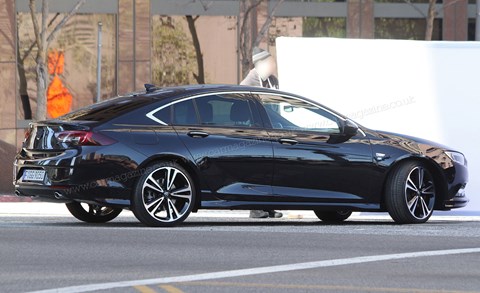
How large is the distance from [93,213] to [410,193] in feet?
11.2

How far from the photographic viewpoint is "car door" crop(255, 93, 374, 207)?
14.4m

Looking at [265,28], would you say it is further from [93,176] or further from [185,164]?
[93,176]

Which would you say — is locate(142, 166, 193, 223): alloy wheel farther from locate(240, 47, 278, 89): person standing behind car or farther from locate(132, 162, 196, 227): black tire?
locate(240, 47, 278, 89): person standing behind car

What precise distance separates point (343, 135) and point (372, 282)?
17.5 ft

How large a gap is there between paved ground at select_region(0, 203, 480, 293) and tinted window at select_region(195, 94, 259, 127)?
1081 millimetres

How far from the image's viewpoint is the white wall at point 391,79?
56.9 feet

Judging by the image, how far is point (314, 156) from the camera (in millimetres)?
14555

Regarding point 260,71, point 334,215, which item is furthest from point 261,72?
point 334,215

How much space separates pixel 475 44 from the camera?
1747 cm

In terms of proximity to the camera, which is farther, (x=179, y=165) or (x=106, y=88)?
(x=106, y=88)

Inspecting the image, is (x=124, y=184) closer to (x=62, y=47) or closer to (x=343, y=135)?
(x=343, y=135)

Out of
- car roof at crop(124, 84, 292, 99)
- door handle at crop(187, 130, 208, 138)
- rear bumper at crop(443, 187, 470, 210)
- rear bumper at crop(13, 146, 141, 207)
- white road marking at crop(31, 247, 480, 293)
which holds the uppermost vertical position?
car roof at crop(124, 84, 292, 99)

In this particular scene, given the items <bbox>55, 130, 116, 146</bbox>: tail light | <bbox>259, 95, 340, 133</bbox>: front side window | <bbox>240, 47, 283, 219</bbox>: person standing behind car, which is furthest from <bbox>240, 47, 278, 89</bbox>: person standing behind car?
<bbox>55, 130, 116, 146</bbox>: tail light

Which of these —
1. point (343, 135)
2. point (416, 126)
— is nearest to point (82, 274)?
point (343, 135)
